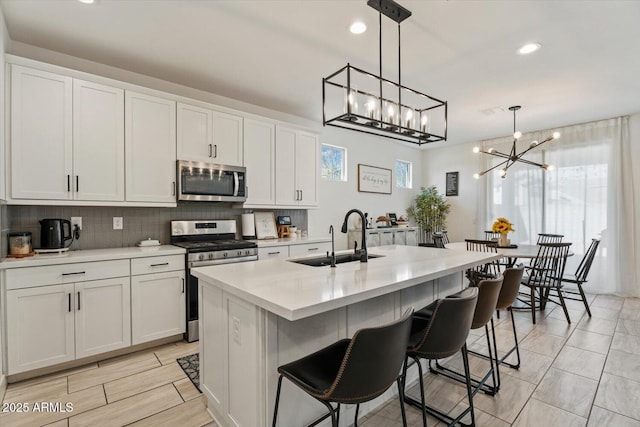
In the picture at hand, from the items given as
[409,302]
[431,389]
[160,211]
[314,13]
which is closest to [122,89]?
[160,211]

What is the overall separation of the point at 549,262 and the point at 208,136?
14.2 ft

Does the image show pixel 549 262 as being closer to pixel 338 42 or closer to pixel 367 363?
pixel 338 42

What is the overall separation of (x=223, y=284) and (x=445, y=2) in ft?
7.78

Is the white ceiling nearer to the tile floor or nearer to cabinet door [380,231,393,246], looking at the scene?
cabinet door [380,231,393,246]

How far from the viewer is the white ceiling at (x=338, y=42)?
228 centimetres

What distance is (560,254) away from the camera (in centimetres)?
385

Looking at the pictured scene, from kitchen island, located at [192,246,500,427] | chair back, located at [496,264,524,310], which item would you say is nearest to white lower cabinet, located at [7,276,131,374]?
kitchen island, located at [192,246,500,427]

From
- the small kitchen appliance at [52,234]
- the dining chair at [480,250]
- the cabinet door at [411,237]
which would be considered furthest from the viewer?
the cabinet door at [411,237]

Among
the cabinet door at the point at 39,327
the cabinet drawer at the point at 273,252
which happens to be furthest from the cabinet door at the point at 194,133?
the cabinet door at the point at 39,327

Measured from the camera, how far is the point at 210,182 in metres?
3.50

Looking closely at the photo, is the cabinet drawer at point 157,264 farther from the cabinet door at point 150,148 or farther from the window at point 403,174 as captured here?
the window at point 403,174

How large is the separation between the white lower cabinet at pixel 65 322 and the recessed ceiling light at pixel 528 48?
4.04m

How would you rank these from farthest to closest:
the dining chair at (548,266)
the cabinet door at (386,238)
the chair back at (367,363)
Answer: the cabinet door at (386,238) → the dining chair at (548,266) → the chair back at (367,363)

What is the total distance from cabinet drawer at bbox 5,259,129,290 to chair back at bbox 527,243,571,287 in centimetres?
446
